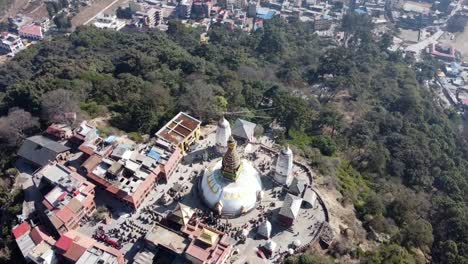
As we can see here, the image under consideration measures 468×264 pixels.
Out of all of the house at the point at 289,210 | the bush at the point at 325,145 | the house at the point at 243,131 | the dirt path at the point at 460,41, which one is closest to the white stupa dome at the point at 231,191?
the house at the point at 289,210

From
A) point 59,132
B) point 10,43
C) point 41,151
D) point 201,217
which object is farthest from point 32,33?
point 201,217

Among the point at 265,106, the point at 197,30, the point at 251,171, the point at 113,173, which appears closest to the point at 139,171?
the point at 113,173

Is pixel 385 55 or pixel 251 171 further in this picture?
pixel 385 55

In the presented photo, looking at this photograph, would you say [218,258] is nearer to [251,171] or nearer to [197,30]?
[251,171]

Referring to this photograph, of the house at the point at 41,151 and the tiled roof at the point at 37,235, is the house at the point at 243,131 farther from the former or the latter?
the tiled roof at the point at 37,235

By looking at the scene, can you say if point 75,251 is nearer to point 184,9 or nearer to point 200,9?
point 184,9

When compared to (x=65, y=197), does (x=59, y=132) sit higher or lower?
higher
